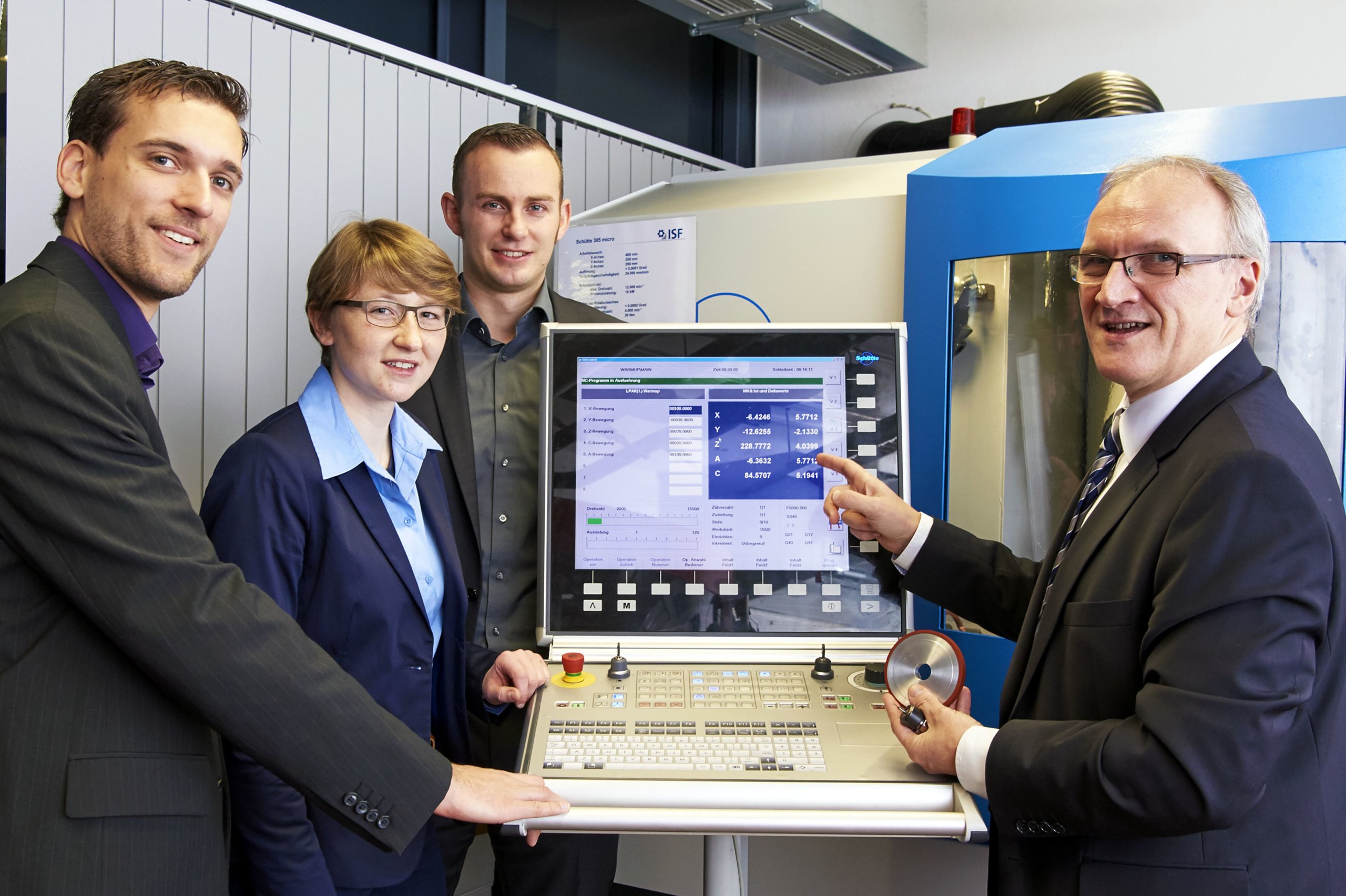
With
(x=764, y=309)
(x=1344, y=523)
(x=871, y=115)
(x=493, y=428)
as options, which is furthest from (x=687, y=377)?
(x=871, y=115)

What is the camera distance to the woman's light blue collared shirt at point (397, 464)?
4.94ft

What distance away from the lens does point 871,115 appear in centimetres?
398

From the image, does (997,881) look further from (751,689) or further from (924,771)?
(751,689)

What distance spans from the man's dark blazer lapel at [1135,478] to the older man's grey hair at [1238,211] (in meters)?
0.10

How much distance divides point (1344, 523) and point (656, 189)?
1848 mm

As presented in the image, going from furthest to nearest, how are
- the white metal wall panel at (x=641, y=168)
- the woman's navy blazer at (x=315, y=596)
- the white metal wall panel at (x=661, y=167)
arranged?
the white metal wall panel at (x=661, y=167) → the white metal wall panel at (x=641, y=168) → the woman's navy blazer at (x=315, y=596)

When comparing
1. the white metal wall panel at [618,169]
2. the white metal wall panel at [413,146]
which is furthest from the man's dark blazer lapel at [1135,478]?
the white metal wall panel at [618,169]

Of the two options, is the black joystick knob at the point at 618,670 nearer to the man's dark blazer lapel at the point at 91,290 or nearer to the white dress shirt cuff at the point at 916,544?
the white dress shirt cuff at the point at 916,544

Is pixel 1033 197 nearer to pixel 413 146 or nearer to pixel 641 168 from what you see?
pixel 413 146

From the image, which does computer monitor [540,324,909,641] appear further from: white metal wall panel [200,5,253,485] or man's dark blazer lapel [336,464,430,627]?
white metal wall panel [200,5,253,485]

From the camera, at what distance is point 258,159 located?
227 centimetres

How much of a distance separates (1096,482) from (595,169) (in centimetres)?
218

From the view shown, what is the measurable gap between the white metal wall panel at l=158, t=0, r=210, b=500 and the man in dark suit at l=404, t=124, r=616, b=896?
52 cm

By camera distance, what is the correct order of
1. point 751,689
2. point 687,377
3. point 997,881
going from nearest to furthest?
point 997,881 → point 751,689 → point 687,377
